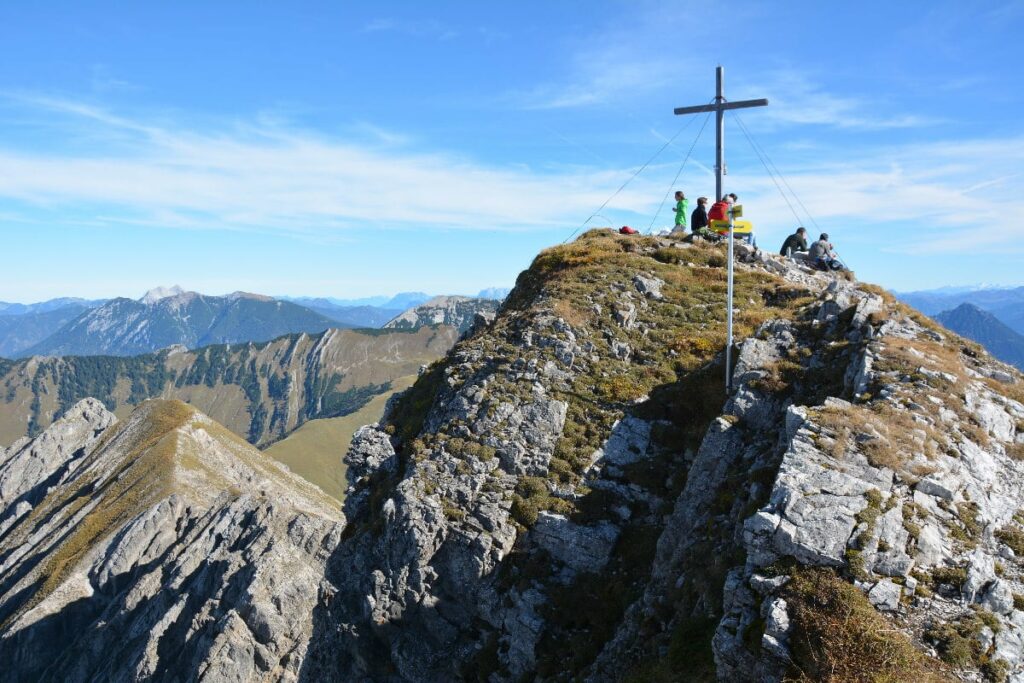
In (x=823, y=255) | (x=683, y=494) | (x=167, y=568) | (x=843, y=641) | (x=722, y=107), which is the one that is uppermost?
(x=722, y=107)

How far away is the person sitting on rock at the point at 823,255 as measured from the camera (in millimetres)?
36469

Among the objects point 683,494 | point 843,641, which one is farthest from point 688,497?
point 843,641

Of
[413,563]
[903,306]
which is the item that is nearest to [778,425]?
[903,306]

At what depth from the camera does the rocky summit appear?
447 inches

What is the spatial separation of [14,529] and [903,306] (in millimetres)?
189762

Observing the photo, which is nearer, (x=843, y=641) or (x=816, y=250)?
(x=843, y=641)

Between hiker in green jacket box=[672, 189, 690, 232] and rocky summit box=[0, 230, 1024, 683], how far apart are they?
11.0 ft

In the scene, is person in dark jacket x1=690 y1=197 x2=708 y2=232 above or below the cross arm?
below

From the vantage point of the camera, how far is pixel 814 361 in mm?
20844

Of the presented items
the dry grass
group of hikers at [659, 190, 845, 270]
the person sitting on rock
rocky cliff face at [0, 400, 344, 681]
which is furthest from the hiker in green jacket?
rocky cliff face at [0, 400, 344, 681]

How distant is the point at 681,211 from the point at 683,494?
26.5m

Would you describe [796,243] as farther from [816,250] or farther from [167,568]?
[167,568]

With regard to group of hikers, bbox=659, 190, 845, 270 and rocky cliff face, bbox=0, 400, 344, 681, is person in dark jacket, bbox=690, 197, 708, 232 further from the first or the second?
rocky cliff face, bbox=0, 400, 344, 681

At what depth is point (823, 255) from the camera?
36844 mm
